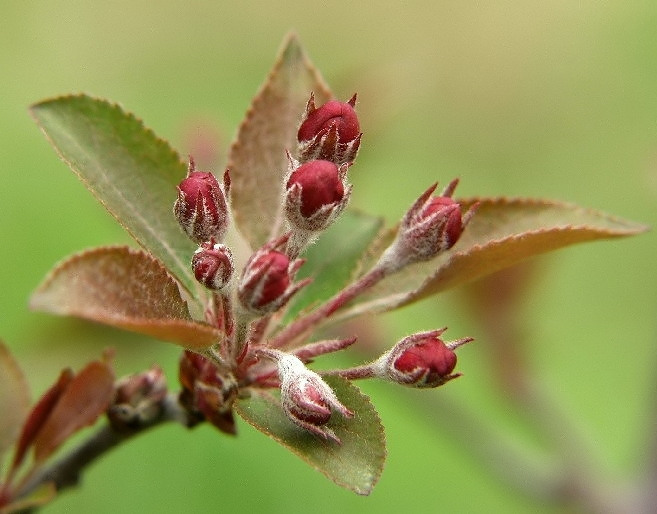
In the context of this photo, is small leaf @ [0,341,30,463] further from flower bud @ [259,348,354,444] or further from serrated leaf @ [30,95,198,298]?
flower bud @ [259,348,354,444]

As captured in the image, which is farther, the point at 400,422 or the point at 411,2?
the point at 411,2

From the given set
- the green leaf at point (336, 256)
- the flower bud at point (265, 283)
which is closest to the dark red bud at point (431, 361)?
the flower bud at point (265, 283)

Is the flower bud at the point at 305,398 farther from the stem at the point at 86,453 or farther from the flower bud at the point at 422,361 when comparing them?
the stem at the point at 86,453

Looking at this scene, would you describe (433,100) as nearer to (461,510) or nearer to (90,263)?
(461,510)

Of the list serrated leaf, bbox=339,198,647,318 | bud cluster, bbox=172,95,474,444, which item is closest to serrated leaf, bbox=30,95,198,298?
bud cluster, bbox=172,95,474,444

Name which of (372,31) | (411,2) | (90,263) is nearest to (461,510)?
(90,263)

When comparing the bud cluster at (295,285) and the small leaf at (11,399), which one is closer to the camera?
the bud cluster at (295,285)
